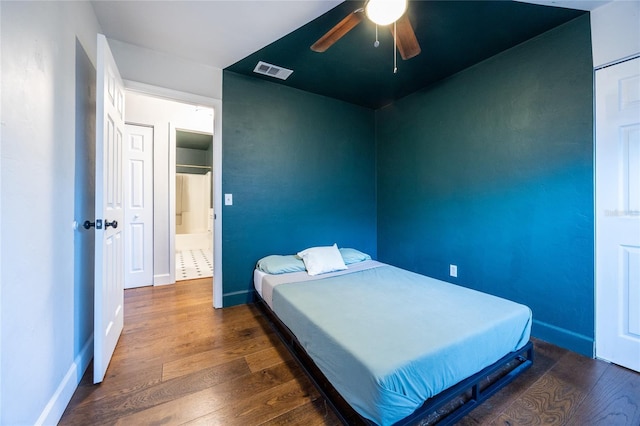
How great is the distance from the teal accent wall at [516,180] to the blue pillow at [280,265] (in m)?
1.53

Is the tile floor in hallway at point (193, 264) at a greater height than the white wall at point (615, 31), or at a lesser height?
lesser

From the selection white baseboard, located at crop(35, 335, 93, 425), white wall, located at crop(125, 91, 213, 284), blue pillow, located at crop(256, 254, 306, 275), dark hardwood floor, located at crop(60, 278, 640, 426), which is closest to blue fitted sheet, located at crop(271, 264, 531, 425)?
dark hardwood floor, located at crop(60, 278, 640, 426)

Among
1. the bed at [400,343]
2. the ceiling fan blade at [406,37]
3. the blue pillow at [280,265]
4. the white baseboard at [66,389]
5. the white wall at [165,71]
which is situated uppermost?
the white wall at [165,71]

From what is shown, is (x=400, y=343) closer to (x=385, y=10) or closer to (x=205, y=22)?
(x=385, y=10)

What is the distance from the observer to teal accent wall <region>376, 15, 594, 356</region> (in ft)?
5.99

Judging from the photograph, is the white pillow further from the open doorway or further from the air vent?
the open doorway

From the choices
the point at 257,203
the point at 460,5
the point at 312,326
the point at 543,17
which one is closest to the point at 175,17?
the point at 257,203

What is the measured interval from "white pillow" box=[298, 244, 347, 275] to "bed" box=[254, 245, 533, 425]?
0.26 m

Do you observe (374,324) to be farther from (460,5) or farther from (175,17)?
(175,17)

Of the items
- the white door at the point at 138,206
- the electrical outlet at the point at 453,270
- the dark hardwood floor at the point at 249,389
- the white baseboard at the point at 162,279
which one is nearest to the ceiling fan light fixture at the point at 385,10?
the dark hardwood floor at the point at 249,389

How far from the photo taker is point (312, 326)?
56.2 inches

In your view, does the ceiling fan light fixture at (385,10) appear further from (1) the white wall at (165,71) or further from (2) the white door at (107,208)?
(1) the white wall at (165,71)

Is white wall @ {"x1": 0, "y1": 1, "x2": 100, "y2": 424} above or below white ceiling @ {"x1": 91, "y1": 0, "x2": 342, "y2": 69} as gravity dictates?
below

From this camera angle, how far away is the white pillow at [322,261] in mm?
2397
